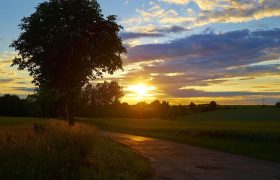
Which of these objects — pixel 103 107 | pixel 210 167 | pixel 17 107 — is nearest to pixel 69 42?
pixel 210 167

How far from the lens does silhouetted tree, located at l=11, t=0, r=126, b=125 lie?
37191mm

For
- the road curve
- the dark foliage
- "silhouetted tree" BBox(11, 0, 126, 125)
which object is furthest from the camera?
the dark foliage

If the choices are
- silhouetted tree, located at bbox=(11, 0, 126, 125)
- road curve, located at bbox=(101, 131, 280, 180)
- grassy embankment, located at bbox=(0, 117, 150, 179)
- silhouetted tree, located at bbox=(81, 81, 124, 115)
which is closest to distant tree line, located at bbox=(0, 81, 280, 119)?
silhouetted tree, located at bbox=(81, 81, 124, 115)

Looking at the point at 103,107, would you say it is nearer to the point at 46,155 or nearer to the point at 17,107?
the point at 17,107

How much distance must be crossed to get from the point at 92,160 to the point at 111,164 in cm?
92

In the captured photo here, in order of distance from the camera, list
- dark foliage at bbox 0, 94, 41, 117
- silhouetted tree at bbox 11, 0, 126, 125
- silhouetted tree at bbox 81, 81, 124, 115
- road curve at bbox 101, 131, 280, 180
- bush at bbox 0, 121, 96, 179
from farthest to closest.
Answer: silhouetted tree at bbox 81, 81, 124, 115, dark foliage at bbox 0, 94, 41, 117, silhouetted tree at bbox 11, 0, 126, 125, road curve at bbox 101, 131, 280, 180, bush at bbox 0, 121, 96, 179

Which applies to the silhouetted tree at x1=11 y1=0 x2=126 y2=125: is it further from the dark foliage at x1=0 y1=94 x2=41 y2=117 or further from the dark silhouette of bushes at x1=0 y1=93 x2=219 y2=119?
the dark foliage at x1=0 y1=94 x2=41 y2=117

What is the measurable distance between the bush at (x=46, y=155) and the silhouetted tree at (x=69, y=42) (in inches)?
769

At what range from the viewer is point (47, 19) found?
1473 inches

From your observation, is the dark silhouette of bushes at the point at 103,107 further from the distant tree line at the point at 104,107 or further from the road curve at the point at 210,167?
the road curve at the point at 210,167

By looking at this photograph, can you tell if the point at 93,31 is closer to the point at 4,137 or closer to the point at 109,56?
the point at 109,56

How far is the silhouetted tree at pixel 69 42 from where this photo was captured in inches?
1464

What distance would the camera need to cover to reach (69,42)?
37000 mm

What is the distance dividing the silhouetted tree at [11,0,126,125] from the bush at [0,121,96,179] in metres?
19.5
